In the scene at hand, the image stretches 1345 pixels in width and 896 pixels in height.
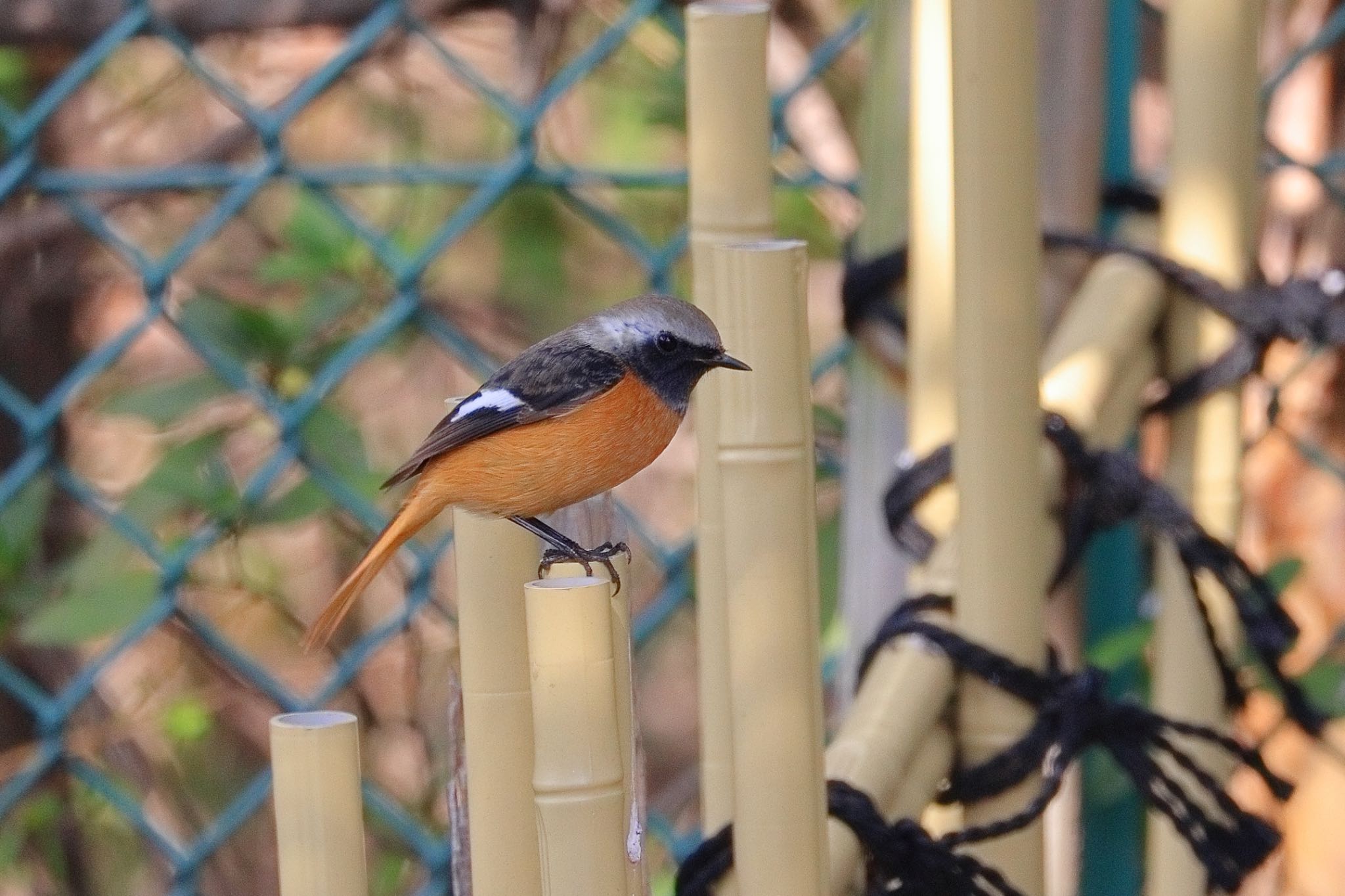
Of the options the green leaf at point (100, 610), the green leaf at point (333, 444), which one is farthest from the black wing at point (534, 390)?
the green leaf at point (100, 610)

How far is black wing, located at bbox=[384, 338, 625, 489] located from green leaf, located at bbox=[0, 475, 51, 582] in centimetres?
92

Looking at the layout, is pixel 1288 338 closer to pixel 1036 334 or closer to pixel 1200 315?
pixel 1200 315

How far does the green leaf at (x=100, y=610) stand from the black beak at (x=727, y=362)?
1023 mm

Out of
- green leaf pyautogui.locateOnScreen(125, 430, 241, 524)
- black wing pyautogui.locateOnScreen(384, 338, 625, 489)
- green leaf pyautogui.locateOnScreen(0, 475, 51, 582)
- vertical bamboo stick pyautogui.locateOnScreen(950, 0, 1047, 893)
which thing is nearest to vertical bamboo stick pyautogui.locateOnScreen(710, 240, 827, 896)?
vertical bamboo stick pyautogui.locateOnScreen(950, 0, 1047, 893)

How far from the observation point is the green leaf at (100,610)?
1.92 metres

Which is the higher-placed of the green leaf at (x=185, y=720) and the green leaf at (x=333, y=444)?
the green leaf at (x=333, y=444)

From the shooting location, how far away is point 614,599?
2.88 ft

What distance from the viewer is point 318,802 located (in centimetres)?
81

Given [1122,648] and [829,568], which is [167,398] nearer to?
[829,568]

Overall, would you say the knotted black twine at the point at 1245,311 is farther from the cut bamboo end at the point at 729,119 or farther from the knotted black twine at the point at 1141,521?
the cut bamboo end at the point at 729,119

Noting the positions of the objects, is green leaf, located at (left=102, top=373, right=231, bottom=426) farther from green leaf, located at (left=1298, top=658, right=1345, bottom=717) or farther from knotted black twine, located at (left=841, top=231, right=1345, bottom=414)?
green leaf, located at (left=1298, top=658, right=1345, bottom=717)

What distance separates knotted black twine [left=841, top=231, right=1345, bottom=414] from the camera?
146cm

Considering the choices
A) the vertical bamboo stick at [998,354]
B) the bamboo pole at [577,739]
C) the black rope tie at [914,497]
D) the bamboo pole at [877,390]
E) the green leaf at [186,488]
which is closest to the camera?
the bamboo pole at [577,739]

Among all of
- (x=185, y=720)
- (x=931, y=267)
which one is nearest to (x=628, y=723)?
(x=931, y=267)
